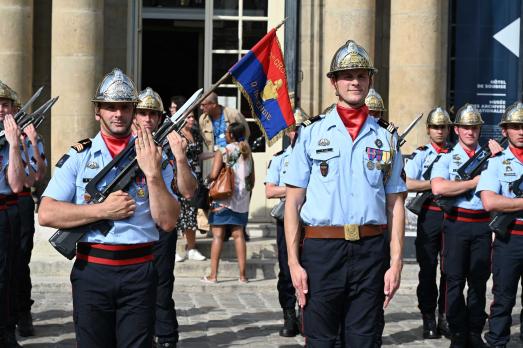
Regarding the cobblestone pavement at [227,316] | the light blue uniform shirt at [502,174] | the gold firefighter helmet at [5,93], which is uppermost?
the gold firefighter helmet at [5,93]

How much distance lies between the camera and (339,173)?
615cm

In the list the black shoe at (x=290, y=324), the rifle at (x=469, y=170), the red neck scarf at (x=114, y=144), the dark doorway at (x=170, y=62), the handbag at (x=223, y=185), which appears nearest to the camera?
the red neck scarf at (x=114, y=144)

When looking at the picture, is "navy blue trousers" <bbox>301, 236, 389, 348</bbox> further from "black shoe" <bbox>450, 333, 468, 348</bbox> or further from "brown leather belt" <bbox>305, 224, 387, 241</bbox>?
"black shoe" <bbox>450, 333, 468, 348</bbox>

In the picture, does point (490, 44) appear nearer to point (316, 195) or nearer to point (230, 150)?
point (230, 150)

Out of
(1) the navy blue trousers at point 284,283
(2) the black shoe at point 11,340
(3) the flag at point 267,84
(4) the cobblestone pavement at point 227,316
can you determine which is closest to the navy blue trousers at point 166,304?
(4) the cobblestone pavement at point 227,316

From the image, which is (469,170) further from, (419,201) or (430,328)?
(430,328)

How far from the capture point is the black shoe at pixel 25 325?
9.59 meters

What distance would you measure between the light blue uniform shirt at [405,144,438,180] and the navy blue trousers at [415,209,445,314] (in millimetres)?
357

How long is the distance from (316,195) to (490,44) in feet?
28.0

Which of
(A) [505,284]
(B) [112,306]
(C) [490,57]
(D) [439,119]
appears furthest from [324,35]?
(B) [112,306]

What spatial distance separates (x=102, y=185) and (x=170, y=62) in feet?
48.4

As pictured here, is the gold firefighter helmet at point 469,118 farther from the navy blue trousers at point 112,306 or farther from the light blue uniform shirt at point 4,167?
the navy blue trousers at point 112,306

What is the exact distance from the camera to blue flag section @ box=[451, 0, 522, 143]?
46.5ft

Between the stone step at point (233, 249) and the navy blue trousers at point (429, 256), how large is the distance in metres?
3.41
